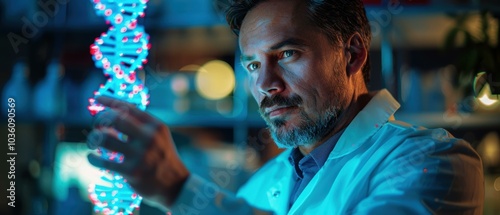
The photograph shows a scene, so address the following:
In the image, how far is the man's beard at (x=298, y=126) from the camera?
103cm

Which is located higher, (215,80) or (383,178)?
(383,178)

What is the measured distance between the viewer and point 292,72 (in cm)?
104

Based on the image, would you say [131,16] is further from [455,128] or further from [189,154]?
[455,128]

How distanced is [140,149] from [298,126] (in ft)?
1.33

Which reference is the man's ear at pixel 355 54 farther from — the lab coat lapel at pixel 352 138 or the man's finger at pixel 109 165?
the man's finger at pixel 109 165

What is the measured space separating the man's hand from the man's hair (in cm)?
47

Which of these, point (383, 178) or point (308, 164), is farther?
point (308, 164)

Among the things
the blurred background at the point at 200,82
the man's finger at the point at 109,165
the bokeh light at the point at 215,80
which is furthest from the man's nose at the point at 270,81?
the bokeh light at the point at 215,80

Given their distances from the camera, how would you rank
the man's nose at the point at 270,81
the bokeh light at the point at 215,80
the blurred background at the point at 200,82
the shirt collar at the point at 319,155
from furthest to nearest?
1. the bokeh light at the point at 215,80
2. the blurred background at the point at 200,82
3. the shirt collar at the point at 319,155
4. the man's nose at the point at 270,81

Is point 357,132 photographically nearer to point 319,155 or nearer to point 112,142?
point 319,155

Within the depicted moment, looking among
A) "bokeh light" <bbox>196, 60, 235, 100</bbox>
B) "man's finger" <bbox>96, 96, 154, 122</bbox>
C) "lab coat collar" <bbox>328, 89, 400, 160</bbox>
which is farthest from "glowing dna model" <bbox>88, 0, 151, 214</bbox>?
"bokeh light" <bbox>196, 60, 235, 100</bbox>

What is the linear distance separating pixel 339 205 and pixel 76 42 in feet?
5.52

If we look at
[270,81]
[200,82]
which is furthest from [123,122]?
[200,82]

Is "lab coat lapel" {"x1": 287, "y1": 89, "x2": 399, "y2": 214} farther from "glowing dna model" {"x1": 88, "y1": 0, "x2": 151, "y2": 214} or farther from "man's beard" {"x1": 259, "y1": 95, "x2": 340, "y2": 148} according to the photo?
"glowing dna model" {"x1": 88, "y1": 0, "x2": 151, "y2": 214}
